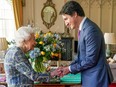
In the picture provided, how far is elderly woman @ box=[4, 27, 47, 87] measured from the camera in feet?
5.66

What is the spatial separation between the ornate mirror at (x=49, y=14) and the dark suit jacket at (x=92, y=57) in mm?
5129

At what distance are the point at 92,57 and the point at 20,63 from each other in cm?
61

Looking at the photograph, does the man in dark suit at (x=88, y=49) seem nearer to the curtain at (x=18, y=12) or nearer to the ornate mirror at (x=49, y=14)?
the curtain at (x=18, y=12)

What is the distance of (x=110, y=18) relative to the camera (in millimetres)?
7312

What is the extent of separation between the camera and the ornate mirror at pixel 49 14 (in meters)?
6.90

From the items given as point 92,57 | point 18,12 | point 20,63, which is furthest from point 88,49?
point 18,12

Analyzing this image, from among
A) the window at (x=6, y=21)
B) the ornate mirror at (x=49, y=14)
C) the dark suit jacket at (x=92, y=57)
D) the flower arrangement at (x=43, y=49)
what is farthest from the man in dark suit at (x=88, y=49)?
the ornate mirror at (x=49, y=14)

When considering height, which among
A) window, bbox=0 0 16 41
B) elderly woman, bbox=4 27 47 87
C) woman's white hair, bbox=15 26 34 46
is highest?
window, bbox=0 0 16 41

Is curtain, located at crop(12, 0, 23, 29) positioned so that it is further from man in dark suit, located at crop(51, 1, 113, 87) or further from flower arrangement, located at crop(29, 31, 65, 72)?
man in dark suit, located at crop(51, 1, 113, 87)

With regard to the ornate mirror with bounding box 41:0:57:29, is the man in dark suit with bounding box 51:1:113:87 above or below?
below

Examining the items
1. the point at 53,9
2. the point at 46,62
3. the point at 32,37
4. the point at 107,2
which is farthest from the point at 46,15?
the point at 32,37

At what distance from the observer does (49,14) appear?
6.94 m

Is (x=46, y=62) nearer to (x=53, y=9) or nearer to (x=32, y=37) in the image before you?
→ (x=32, y=37)

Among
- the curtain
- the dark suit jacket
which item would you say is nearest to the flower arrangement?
the dark suit jacket
